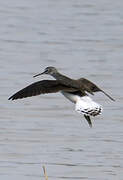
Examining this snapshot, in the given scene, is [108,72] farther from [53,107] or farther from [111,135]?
[111,135]

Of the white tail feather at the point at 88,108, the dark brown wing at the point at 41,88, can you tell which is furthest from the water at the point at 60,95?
the white tail feather at the point at 88,108

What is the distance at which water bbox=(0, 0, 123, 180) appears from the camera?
878cm

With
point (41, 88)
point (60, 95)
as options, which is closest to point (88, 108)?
point (41, 88)

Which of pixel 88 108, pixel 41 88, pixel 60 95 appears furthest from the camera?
pixel 60 95

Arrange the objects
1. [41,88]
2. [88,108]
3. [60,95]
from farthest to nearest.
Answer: [60,95]
[41,88]
[88,108]

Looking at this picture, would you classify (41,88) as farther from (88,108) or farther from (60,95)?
(60,95)

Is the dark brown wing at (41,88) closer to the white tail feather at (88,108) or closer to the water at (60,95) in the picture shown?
the white tail feather at (88,108)

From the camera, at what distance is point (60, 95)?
479 inches

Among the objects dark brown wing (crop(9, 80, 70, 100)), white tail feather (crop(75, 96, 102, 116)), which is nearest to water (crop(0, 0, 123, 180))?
dark brown wing (crop(9, 80, 70, 100))

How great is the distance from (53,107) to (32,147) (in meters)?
2.07

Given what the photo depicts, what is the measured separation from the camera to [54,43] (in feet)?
49.1

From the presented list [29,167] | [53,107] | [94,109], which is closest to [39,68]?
[53,107]

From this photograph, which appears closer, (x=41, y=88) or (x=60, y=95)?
(x=41, y=88)

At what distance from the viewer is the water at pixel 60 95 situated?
878cm
